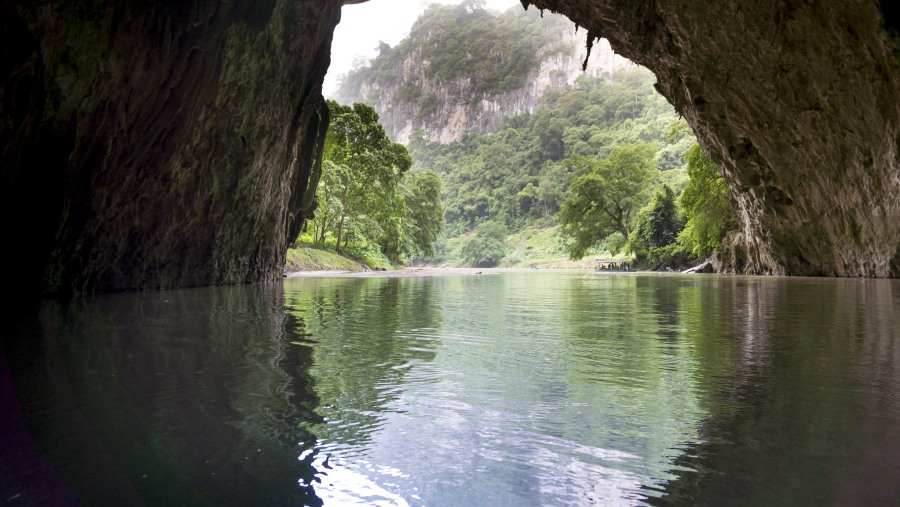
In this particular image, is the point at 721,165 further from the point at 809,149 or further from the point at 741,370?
the point at 741,370

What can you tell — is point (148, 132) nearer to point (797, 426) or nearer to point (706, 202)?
point (797, 426)

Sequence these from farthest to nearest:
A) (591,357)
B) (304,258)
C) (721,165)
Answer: (304,258) → (721,165) → (591,357)

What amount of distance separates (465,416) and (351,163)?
34813 millimetres

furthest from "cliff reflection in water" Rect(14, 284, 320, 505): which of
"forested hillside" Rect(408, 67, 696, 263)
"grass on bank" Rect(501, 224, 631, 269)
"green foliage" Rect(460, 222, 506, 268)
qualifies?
"green foliage" Rect(460, 222, 506, 268)

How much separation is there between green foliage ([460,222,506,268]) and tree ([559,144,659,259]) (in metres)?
38.2

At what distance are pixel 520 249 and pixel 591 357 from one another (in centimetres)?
8578

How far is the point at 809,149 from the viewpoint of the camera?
62.0 feet

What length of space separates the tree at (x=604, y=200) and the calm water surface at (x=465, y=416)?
43665 millimetres

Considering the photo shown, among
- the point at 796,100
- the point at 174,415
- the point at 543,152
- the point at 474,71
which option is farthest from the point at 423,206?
the point at 474,71

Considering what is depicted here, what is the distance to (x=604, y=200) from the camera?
48656mm

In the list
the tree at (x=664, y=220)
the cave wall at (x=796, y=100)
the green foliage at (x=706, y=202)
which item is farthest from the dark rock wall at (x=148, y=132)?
the tree at (x=664, y=220)

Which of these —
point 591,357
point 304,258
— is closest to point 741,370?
point 591,357

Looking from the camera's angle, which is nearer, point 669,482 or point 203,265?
point 669,482

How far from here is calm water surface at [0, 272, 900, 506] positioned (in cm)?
188
